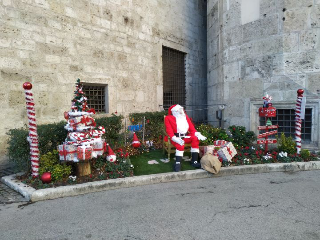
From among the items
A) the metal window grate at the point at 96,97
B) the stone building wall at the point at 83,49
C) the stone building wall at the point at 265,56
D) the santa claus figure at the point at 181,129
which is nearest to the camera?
the santa claus figure at the point at 181,129

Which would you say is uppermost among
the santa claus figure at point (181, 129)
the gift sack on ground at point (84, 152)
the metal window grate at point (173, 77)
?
the metal window grate at point (173, 77)

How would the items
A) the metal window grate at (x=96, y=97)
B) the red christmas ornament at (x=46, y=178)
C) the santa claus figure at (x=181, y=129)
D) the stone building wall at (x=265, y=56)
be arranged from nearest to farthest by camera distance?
the red christmas ornament at (x=46, y=178)
the santa claus figure at (x=181, y=129)
the stone building wall at (x=265, y=56)
the metal window grate at (x=96, y=97)

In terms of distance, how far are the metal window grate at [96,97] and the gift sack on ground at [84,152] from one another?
321 cm

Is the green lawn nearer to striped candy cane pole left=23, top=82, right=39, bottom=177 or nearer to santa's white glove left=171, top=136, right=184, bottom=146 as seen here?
santa's white glove left=171, top=136, right=184, bottom=146

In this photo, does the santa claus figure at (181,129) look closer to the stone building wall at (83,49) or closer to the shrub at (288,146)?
the shrub at (288,146)

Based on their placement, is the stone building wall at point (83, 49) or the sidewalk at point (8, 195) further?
the stone building wall at point (83, 49)

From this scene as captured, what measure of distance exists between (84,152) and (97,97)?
11.4ft

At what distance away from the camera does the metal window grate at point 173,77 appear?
962 cm

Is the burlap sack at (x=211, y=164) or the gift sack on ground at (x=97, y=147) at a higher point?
the gift sack on ground at (x=97, y=147)

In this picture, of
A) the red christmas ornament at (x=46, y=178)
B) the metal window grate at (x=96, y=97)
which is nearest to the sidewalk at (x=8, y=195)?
the red christmas ornament at (x=46, y=178)

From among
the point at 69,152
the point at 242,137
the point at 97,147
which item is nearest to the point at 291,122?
the point at 242,137

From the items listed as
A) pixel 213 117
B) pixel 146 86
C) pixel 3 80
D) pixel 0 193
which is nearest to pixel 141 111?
pixel 146 86

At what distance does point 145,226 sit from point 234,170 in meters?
2.77

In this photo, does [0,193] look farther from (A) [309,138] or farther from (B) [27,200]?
(A) [309,138]
